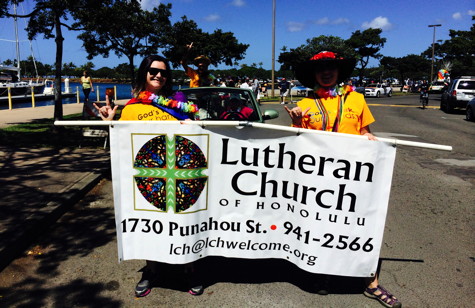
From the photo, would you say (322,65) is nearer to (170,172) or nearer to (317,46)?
(170,172)

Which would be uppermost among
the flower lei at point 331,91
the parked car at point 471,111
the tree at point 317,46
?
the tree at point 317,46

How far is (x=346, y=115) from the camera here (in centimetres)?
302

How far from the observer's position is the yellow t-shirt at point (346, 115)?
3.03m

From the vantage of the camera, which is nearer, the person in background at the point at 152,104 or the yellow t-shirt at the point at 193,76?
the person in background at the point at 152,104

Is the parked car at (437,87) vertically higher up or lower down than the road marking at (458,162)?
higher up

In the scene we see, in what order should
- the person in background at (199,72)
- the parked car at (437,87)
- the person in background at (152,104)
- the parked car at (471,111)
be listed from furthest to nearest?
the parked car at (437,87), the parked car at (471,111), the person in background at (199,72), the person in background at (152,104)

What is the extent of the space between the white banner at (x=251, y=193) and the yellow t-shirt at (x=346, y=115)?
1.22 ft

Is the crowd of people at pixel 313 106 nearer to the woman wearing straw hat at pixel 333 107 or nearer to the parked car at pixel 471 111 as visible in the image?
the woman wearing straw hat at pixel 333 107

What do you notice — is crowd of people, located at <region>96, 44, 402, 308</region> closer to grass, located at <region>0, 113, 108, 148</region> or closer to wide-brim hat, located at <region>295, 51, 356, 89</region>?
wide-brim hat, located at <region>295, 51, 356, 89</region>

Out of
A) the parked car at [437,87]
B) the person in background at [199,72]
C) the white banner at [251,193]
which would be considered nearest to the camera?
the white banner at [251,193]

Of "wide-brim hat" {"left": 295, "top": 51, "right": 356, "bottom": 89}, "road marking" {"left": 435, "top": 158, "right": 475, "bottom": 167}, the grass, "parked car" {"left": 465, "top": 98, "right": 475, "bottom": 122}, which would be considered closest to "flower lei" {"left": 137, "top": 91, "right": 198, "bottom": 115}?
"wide-brim hat" {"left": 295, "top": 51, "right": 356, "bottom": 89}

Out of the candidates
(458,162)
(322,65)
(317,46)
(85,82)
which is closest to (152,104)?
(322,65)

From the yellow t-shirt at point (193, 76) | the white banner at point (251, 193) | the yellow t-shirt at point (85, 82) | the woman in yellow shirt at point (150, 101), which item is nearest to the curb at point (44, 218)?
the white banner at point (251, 193)

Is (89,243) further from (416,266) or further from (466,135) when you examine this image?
(466,135)
